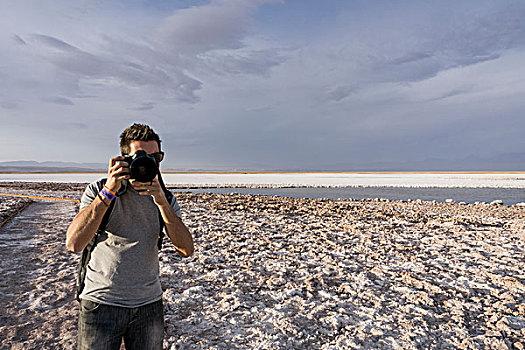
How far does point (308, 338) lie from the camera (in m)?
4.10

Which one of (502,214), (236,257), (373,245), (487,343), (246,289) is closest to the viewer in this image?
(487,343)

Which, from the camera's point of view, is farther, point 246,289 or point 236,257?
point 236,257

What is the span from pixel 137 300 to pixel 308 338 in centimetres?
267

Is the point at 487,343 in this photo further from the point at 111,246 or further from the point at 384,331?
the point at 111,246

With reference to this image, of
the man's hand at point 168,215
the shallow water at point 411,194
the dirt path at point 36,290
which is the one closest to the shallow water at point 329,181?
the shallow water at point 411,194

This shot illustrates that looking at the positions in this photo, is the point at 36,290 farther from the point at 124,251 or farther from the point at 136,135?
the point at 136,135

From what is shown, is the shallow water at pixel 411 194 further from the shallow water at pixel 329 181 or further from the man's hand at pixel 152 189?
the man's hand at pixel 152 189

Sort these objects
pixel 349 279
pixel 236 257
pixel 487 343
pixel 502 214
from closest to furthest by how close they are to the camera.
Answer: pixel 487 343 → pixel 349 279 → pixel 236 257 → pixel 502 214

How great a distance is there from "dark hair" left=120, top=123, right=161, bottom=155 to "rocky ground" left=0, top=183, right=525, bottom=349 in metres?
2.68

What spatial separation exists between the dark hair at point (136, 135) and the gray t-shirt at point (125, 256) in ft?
0.99

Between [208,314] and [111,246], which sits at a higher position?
[111,246]

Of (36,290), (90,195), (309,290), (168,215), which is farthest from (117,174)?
(36,290)

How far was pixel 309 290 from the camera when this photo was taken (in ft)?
18.2

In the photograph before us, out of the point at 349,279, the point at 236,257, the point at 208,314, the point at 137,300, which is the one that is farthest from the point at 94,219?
the point at 236,257
